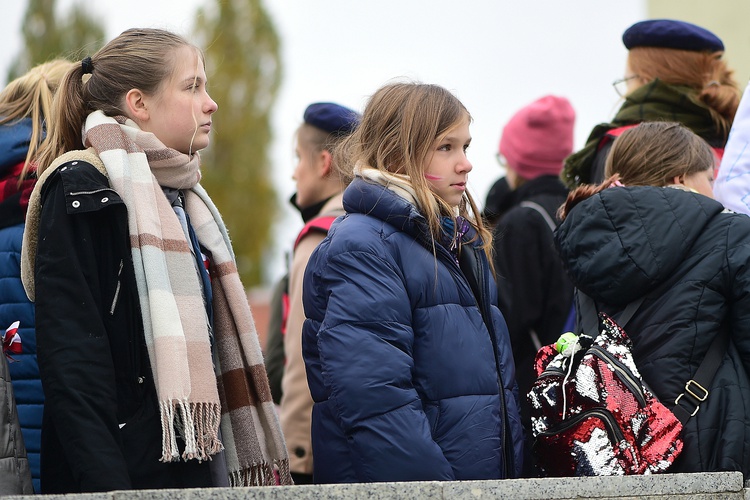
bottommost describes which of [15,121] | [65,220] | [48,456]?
[48,456]

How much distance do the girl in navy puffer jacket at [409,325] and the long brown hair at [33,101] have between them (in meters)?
1.22

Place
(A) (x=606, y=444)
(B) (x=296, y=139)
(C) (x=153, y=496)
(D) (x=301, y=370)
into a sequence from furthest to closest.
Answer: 1. (B) (x=296, y=139)
2. (D) (x=301, y=370)
3. (A) (x=606, y=444)
4. (C) (x=153, y=496)

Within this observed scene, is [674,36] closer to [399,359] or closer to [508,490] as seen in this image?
[399,359]

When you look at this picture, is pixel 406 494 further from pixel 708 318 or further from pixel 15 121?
pixel 15 121

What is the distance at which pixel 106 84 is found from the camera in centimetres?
351

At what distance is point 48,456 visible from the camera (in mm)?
3104

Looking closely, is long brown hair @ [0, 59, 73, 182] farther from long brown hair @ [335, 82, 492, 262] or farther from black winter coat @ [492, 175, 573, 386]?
black winter coat @ [492, 175, 573, 386]

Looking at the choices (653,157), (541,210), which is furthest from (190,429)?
(541,210)

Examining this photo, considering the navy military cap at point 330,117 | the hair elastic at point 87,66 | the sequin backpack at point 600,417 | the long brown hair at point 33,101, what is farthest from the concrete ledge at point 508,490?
the navy military cap at point 330,117

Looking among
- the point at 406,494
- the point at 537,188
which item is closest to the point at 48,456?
the point at 406,494

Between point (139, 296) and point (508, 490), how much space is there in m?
1.19

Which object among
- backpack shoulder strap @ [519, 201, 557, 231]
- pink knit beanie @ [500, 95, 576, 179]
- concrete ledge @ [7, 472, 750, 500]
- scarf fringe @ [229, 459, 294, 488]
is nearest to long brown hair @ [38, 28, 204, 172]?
scarf fringe @ [229, 459, 294, 488]

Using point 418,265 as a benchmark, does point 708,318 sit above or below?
below

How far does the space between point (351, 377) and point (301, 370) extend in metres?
1.72
